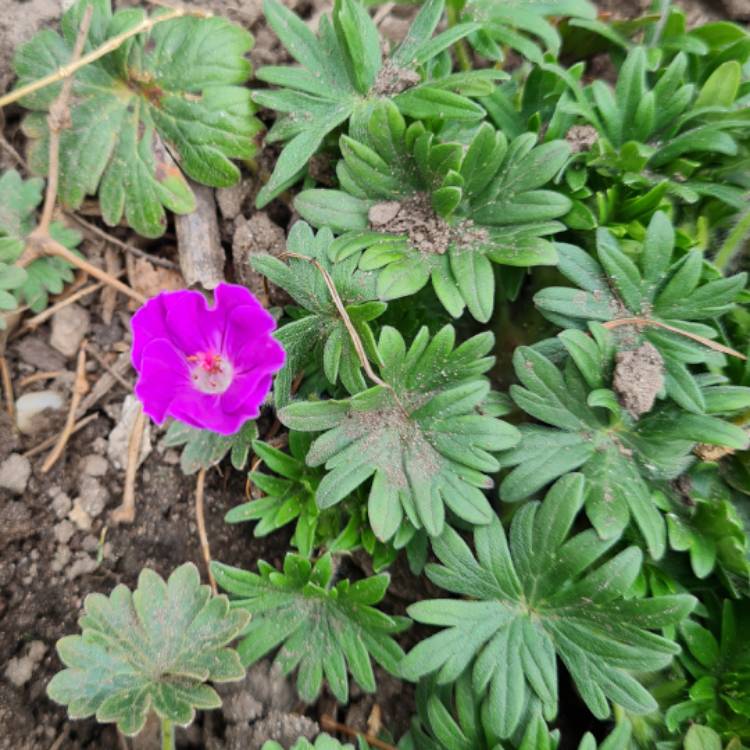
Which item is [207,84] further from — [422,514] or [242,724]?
[242,724]

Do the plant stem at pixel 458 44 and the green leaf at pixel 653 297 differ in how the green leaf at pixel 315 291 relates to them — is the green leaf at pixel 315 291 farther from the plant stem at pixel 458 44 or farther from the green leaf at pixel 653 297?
the plant stem at pixel 458 44

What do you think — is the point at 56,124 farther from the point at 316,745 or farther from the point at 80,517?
the point at 316,745

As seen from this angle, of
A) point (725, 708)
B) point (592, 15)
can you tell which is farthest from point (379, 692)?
point (592, 15)

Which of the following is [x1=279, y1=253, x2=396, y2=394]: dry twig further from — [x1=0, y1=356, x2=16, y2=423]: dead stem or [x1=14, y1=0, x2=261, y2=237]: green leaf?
[x1=0, y1=356, x2=16, y2=423]: dead stem

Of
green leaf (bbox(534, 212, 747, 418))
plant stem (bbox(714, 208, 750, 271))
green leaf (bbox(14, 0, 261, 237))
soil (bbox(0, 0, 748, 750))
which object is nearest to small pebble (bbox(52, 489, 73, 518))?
soil (bbox(0, 0, 748, 750))

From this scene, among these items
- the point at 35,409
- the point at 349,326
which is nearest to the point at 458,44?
the point at 349,326
